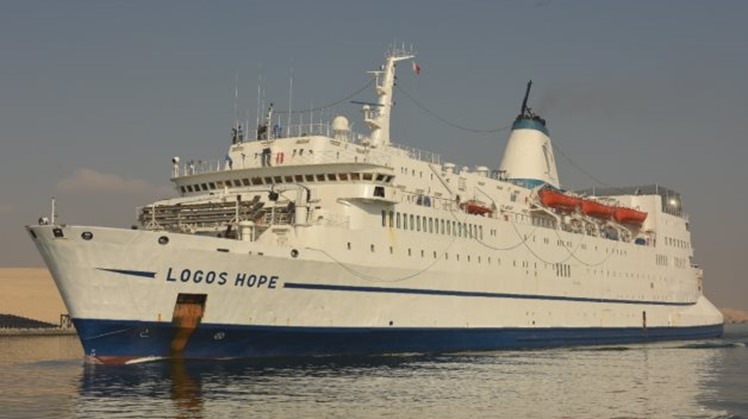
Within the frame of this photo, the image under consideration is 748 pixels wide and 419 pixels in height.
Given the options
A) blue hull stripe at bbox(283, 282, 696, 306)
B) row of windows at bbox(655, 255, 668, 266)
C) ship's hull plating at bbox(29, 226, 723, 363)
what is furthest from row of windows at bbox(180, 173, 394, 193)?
row of windows at bbox(655, 255, 668, 266)

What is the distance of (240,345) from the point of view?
93.8 feet

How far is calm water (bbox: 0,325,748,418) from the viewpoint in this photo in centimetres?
1986

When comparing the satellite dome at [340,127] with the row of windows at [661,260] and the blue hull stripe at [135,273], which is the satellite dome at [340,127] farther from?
the row of windows at [661,260]

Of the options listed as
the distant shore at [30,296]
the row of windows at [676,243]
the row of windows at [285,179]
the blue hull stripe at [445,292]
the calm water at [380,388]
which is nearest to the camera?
the calm water at [380,388]

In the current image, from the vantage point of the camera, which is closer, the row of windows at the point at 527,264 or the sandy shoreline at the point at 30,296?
the row of windows at the point at 527,264

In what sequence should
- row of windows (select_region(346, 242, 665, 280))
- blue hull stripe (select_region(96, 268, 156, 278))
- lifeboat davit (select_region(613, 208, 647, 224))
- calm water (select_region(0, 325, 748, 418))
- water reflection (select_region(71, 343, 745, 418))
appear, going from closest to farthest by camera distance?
calm water (select_region(0, 325, 748, 418)), water reflection (select_region(71, 343, 745, 418)), blue hull stripe (select_region(96, 268, 156, 278)), row of windows (select_region(346, 242, 665, 280)), lifeboat davit (select_region(613, 208, 647, 224))

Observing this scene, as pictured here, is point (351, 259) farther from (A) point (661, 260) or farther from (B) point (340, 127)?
(A) point (661, 260)

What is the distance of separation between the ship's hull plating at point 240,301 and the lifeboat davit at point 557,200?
8.67 m

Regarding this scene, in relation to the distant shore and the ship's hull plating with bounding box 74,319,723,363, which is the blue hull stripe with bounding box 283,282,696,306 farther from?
the distant shore

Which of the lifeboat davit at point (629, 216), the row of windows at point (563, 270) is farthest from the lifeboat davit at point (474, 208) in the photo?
the lifeboat davit at point (629, 216)

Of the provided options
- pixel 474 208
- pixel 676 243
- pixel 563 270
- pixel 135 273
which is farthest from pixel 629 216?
pixel 135 273

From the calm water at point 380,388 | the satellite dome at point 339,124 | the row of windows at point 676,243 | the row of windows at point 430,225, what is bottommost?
the calm water at point 380,388

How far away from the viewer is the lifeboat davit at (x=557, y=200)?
44656 millimetres

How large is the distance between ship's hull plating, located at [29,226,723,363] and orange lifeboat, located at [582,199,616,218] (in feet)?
39.2
